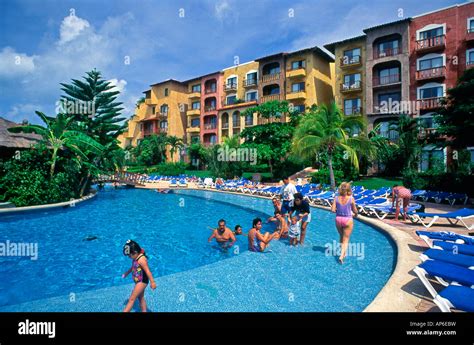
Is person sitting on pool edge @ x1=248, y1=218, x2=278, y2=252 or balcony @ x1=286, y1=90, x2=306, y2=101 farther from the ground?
balcony @ x1=286, y1=90, x2=306, y2=101

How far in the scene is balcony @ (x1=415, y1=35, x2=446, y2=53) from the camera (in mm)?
24172

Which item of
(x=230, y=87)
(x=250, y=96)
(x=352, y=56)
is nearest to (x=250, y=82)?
(x=250, y=96)

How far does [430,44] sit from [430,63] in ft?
5.40

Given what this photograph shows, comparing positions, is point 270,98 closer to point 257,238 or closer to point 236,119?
point 236,119

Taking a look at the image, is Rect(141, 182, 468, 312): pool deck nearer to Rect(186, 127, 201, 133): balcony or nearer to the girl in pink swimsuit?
the girl in pink swimsuit

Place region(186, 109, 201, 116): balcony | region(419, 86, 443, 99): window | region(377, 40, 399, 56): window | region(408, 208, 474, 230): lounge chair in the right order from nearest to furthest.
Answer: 1. region(408, 208, 474, 230): lounge chair
2. region(419, 86, 443, 99): window
3. region(377, 40, 399, 56): window
4. region(186, 109, 201, 116): balcony

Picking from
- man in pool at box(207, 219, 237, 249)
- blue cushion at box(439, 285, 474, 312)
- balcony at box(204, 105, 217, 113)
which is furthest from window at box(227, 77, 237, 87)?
blue cushion at box(439, 285, 474, 312)

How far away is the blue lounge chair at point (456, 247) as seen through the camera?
4.94 metres

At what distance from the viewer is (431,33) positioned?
25125mm

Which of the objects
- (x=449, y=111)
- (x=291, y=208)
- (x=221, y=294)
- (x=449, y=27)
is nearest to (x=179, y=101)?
(x=449, y=27)

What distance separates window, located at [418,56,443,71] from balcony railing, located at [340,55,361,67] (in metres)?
5.68

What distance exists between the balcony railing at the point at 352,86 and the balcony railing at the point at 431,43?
569cm

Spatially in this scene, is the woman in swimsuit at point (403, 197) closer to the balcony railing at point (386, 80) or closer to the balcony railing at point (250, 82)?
the balcony railing at point (386, 80)
